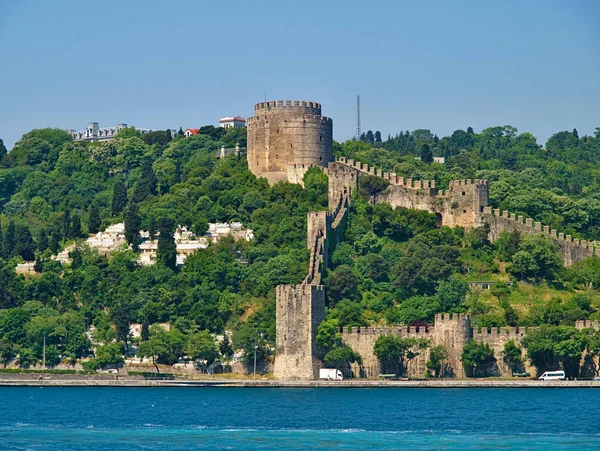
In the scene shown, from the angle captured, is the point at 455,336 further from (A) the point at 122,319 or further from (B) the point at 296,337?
(A) the point at 122,319

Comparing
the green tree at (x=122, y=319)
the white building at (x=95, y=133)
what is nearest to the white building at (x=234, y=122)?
the white building at (x=95, y=133)

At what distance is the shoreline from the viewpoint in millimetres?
82562

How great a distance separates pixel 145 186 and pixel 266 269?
20305 millimetres

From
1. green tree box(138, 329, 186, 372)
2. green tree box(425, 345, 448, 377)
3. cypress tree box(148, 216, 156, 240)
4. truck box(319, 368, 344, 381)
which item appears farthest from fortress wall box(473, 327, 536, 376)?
cypress tree box(148, 216, 156, 240)

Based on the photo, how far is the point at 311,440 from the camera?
62812mm

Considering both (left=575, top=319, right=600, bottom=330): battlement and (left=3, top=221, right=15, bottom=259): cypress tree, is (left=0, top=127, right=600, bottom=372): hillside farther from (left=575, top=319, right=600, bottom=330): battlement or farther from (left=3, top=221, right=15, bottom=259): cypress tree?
(left=575, top=319, right=600, bottom=330): battlement

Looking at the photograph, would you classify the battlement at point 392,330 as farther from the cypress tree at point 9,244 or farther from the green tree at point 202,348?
the cypress tree at point 9,244

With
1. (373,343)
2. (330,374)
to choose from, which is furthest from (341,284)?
(330,374)

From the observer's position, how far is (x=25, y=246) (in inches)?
4048

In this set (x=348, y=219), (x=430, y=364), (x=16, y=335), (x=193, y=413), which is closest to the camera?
(x=193, y=413)

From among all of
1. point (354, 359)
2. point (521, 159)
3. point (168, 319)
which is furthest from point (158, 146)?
point (354, 359)

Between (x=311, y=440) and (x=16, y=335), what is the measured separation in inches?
1273

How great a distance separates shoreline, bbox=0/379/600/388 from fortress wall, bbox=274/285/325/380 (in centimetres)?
66

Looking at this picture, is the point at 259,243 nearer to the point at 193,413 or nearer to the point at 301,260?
the point at 301,260
